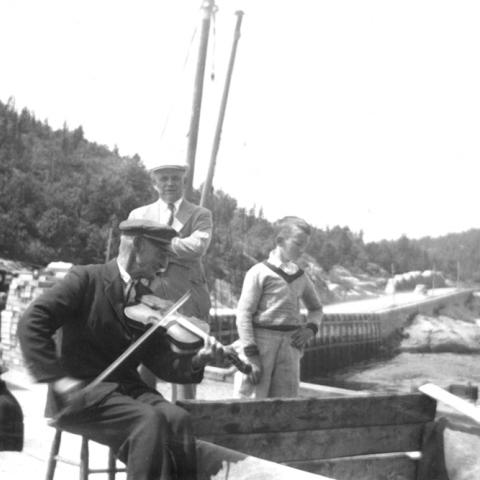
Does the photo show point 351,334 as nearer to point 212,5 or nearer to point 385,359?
point 385,359

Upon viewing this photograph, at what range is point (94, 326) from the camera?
10.8 feet

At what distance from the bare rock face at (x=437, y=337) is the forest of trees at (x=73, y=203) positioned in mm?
12457

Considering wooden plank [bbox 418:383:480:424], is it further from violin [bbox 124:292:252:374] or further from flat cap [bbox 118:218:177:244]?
flat cap [bbox 118:218:177:244]

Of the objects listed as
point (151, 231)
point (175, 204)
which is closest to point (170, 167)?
point (175, 204)

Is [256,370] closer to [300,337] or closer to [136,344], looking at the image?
[300,337]

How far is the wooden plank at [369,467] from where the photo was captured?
388 cm

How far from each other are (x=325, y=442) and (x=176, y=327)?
105 centimetres

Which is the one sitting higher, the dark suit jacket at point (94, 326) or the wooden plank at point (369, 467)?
the dark suit jacket at point (94, 326)

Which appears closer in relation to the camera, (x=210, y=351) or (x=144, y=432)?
(x=144, y=432)

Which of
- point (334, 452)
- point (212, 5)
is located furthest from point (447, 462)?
point (212, 5)

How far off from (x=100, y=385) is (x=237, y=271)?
5589 centimetres

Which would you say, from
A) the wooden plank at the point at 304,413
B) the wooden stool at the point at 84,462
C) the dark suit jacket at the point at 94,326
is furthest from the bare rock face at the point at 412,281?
the dark suit jacket at the point at 94,326

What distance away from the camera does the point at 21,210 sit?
5941 cm

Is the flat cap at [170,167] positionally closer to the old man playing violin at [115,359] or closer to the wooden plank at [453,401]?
the old man playing violin at [115,359]
